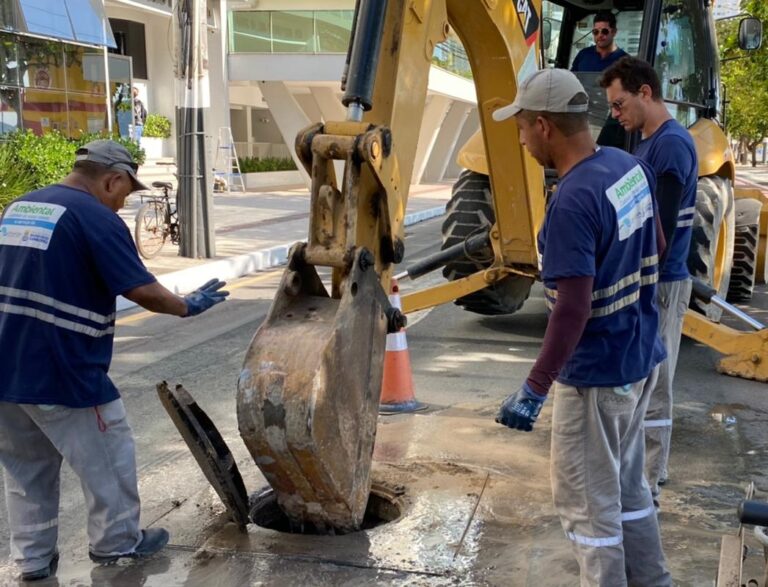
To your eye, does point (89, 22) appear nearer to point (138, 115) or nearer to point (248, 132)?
point (138, 115)

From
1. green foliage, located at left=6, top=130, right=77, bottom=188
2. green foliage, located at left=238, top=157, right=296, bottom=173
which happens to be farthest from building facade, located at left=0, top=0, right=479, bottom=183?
green foliage, located at left=6, top=130, right=77, bottom=188

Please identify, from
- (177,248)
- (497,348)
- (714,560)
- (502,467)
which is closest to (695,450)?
(502,467)

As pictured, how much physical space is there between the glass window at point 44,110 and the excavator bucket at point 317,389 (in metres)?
15.3

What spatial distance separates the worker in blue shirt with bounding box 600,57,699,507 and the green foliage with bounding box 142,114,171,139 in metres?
23.5

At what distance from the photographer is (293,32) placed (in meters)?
23.7

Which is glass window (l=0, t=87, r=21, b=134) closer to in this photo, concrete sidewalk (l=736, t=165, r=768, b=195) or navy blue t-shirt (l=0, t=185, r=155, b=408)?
navy blue t-shirt (l=0, t=185, r=155, b=408)

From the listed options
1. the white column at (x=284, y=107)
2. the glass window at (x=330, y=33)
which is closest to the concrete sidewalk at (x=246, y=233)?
the white column at (x=284, y=107)

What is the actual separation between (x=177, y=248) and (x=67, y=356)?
10318mm

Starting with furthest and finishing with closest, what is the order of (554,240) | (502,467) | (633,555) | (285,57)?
(285,57) → (502,467) → (633,555) → (554,240)

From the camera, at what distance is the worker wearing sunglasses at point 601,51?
6898 millimetres

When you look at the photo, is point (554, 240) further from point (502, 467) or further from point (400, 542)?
point (502, 467)

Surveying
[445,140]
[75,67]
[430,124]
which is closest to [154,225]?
[75,67]

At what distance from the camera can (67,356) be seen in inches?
139

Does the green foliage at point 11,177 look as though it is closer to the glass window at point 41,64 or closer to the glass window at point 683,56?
the glass window at point 41,64
